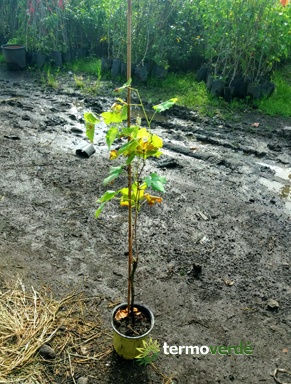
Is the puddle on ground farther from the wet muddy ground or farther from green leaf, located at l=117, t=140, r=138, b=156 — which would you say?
green leaf, located at l=117, t=140, r=138, b=156

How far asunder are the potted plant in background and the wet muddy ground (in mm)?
230

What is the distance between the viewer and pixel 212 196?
4422 mm

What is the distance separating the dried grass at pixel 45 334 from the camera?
2420 millimetres

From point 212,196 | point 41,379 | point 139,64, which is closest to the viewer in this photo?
point 41,379

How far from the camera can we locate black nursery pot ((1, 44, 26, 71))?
28.4ft

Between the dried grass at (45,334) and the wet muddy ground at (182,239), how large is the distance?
0.41 feet

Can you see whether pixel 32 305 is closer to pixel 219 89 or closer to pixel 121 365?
pixel 121 365

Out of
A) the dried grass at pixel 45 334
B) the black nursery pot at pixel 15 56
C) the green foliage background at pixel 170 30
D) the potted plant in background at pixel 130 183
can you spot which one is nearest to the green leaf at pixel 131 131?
the potted plant in background at pixel 130 183

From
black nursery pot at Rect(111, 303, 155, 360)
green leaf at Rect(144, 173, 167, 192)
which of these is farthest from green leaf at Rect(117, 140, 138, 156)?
black nursery pot at Rect(111, 303, 155, 360)

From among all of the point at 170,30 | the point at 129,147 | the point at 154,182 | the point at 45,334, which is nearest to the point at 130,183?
the point at 154,182

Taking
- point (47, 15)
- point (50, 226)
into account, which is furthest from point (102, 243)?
point (47, 15)

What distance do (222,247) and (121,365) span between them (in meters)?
1.53

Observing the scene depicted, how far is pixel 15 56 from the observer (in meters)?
8.70

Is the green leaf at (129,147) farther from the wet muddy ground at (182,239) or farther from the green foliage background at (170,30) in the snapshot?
the green foliage background at (170,30)
